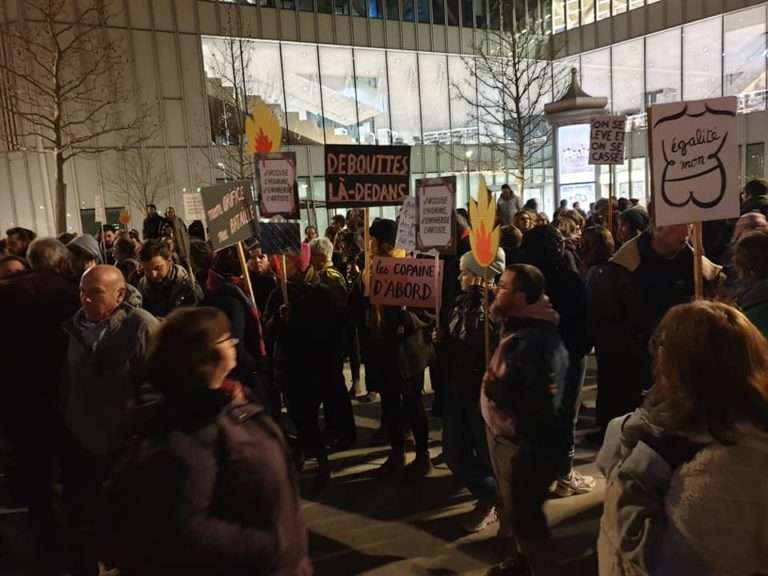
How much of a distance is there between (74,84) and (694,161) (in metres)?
22.3

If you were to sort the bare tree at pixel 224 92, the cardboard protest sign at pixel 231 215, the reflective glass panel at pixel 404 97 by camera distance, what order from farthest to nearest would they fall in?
1. the reflective glass panel at pixel 404 97
2. the bare tree at pixel 224 92
3. the cardboard protest sign at pixel 231 215

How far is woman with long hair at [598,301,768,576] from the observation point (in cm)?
159

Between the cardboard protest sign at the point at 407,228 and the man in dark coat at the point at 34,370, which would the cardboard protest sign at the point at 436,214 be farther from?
the man in dark coat at the point at 34,370

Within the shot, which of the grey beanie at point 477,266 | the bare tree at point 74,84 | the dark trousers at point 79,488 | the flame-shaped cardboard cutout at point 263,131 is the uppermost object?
the bare tree at point 74,84

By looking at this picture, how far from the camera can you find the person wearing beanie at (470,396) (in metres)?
3.98

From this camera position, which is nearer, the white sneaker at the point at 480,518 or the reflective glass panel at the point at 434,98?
the white sneaker at the point at 480,518

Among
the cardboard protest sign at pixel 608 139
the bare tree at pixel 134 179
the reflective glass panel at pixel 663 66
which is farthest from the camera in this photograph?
the reflective glass panel at pixel 663 66

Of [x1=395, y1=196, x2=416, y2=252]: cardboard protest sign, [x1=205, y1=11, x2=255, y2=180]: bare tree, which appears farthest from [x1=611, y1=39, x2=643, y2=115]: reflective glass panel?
[x1=395, y1=196, x2=416, y2=252]: cardboard protest sign

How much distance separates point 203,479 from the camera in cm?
173

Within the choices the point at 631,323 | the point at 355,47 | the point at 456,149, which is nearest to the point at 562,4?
the point at 456,149

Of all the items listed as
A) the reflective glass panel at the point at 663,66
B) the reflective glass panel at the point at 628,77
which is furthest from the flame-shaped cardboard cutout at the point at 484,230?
the reflective glass panel at the point at 628,77

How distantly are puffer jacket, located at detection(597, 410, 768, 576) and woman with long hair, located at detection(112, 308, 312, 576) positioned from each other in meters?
1.03

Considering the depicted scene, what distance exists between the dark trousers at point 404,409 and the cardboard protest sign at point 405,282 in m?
0.60

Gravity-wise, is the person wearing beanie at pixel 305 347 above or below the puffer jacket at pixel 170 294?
below
